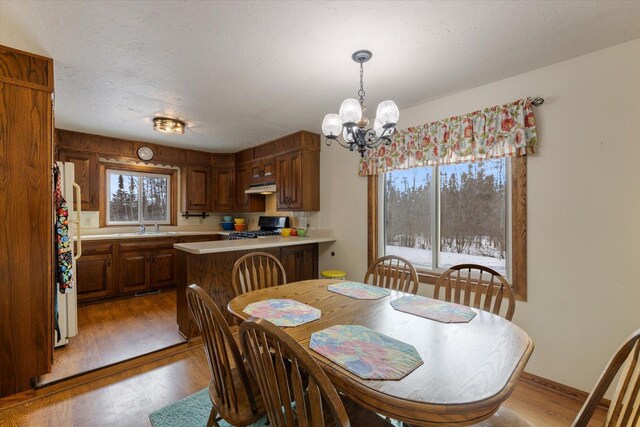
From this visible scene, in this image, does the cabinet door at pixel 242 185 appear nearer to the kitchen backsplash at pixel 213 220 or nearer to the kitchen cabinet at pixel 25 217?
the kitchen backsplash at pixel 213 220

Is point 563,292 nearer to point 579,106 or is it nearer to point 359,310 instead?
point 579,106

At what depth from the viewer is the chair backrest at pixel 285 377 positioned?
74 cm

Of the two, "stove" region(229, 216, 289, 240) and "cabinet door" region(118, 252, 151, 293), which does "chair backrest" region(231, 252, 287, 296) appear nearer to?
"stove" region(229, 216, 289, 240)

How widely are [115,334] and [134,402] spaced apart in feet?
4.03

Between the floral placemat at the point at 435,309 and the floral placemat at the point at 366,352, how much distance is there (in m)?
0.36

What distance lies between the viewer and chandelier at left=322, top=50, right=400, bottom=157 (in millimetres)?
1713

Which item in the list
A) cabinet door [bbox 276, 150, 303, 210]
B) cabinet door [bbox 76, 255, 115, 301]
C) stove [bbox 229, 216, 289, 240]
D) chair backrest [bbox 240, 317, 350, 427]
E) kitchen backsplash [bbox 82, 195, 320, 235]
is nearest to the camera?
chair backrest [bbox 240, 317, 350, 427]

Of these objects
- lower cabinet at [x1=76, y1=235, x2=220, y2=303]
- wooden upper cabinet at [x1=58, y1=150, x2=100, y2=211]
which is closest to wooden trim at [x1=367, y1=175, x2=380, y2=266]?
lower cabinet at [x1=76, y1=235, x2=220, y2=303]

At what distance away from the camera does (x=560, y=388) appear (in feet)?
6.64

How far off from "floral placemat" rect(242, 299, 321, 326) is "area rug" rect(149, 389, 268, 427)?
28.5 inches

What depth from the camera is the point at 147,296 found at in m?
4.16

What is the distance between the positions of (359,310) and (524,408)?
1.37m

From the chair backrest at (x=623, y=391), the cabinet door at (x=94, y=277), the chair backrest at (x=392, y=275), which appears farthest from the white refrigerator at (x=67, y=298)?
the chair backrest at (x=623, y=391)

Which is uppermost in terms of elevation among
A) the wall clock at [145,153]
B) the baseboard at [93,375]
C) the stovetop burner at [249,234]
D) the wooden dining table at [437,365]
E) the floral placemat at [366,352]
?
the wall clock at [145,153]
